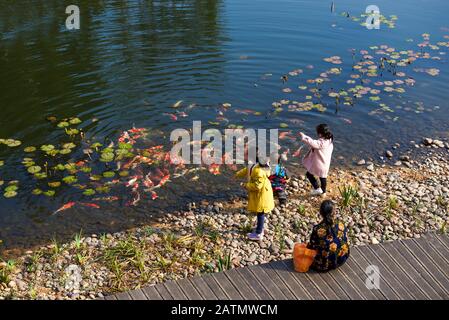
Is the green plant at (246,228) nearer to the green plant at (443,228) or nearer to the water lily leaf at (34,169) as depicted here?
the green plant at (443,228)

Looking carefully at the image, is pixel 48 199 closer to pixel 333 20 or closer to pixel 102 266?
pixel 102 266

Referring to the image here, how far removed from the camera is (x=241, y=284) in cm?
876

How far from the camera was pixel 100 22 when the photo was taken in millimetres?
22938

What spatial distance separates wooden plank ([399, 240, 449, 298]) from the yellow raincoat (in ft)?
8.53

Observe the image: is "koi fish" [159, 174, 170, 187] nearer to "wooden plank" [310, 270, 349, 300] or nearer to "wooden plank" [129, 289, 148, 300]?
"wooden plank" [129, 289, 148, 300]

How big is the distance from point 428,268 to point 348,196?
3.04 meters

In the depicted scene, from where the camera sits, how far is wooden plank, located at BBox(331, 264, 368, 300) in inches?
334

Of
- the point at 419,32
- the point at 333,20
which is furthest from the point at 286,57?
the point at 419,32

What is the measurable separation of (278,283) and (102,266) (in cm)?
353

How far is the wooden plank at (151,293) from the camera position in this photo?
27.9 ft

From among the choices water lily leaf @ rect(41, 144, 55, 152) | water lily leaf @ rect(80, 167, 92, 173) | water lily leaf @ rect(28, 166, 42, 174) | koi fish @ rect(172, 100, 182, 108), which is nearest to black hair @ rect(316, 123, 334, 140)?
water lily leaf @ rect(80, 167, 92, 173)

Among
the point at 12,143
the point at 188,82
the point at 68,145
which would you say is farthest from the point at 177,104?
the point at 12,143

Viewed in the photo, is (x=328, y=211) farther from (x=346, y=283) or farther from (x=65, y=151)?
(x=65, y=151)
